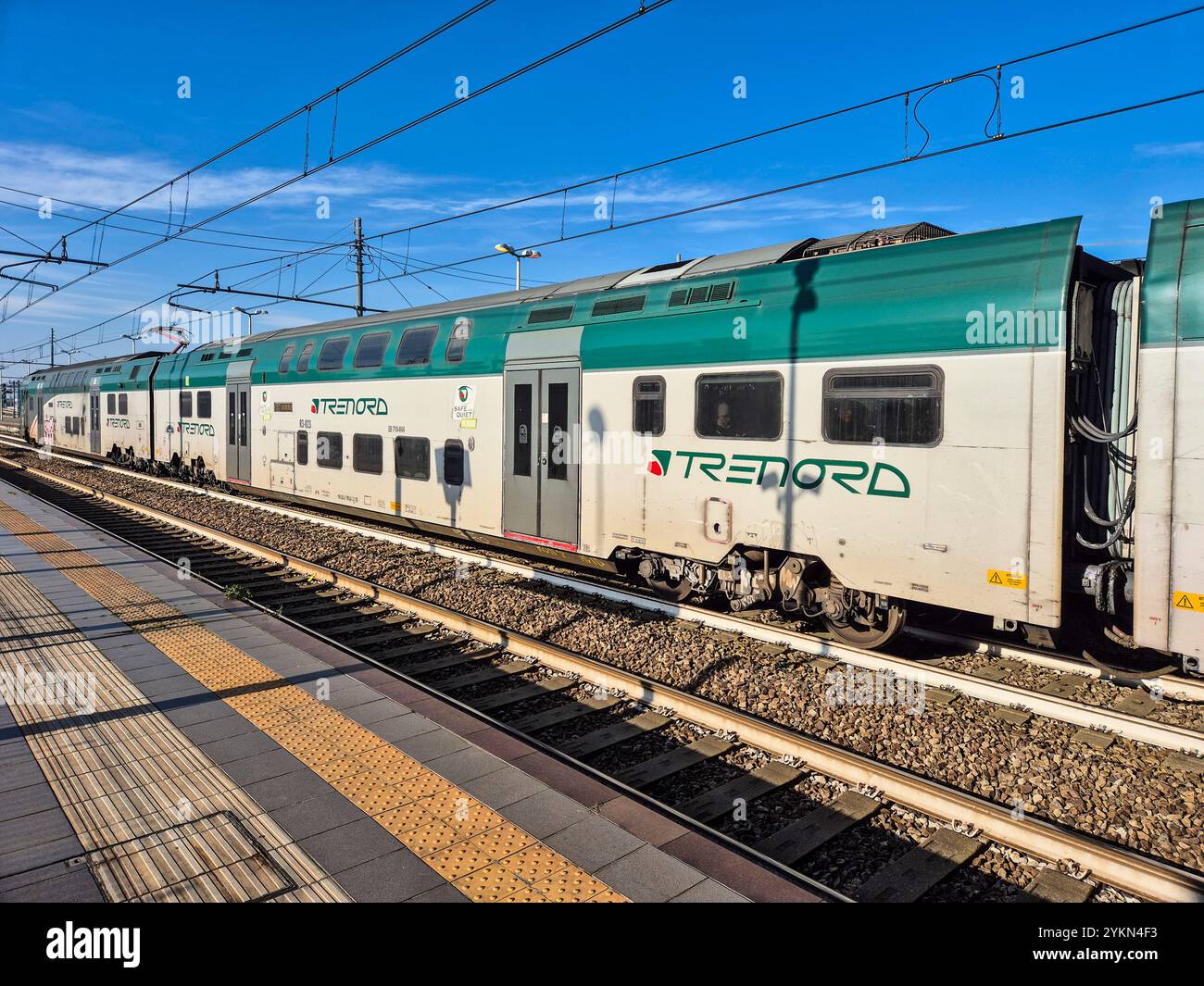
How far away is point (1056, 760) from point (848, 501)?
116 inches

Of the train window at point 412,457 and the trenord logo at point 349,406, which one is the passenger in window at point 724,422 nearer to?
the train window at point 412,457

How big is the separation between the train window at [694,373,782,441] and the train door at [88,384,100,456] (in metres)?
30.5

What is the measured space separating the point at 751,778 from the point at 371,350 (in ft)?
38.7

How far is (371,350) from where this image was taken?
15117 mm

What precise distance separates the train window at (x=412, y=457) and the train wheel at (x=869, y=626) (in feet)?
25.1

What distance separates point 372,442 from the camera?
1518 centimetres

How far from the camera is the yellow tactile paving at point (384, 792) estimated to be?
13.3ft

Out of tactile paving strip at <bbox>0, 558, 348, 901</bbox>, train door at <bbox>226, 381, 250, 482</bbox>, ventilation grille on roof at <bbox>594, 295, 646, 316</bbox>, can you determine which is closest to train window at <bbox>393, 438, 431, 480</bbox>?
ventilation grille on roof at <bbox>594, 295, 646, 316</bbox>

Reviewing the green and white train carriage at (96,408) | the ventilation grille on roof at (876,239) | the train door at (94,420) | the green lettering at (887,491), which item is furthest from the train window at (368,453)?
the train door at (94,420)

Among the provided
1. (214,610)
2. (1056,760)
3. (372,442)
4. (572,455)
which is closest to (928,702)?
(1056,760)

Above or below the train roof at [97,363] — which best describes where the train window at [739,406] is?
below
